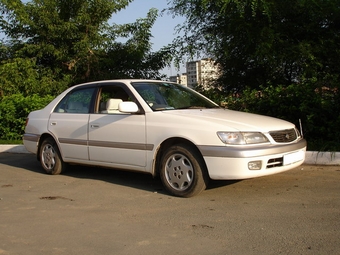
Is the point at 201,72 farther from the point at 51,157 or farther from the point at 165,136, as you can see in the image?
the point at 165,136

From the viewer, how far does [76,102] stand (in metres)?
6.93

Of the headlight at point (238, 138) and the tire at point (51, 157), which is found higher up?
the headlight at point (238, 138)

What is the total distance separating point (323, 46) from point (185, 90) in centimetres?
483

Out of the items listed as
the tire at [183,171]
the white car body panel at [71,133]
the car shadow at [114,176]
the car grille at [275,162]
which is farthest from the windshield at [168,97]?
the car grille at [275,162]

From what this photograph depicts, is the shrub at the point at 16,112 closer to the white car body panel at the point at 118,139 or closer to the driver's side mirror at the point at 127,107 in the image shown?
the white car body panel at the point at 118,139

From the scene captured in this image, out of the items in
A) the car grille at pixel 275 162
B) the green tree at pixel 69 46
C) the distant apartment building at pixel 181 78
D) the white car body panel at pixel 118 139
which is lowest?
the car grille at pixel 275 162

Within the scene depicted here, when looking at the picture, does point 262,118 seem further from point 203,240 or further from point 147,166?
point 203,240

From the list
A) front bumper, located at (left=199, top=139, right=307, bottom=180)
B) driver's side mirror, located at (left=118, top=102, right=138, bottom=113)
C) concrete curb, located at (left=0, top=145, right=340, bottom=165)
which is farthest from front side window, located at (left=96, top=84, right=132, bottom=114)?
concrete curb, located at (left=0, top=145, right=340, bottom=165)

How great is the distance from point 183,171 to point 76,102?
8.26ft

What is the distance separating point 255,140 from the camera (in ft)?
16.7

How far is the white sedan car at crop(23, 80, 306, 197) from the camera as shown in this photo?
507 cm

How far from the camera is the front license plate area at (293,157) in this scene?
532 centimetres

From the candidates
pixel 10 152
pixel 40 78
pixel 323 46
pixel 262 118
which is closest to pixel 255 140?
pixel 262 118

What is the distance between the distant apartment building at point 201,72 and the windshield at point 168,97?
535 centimetres
